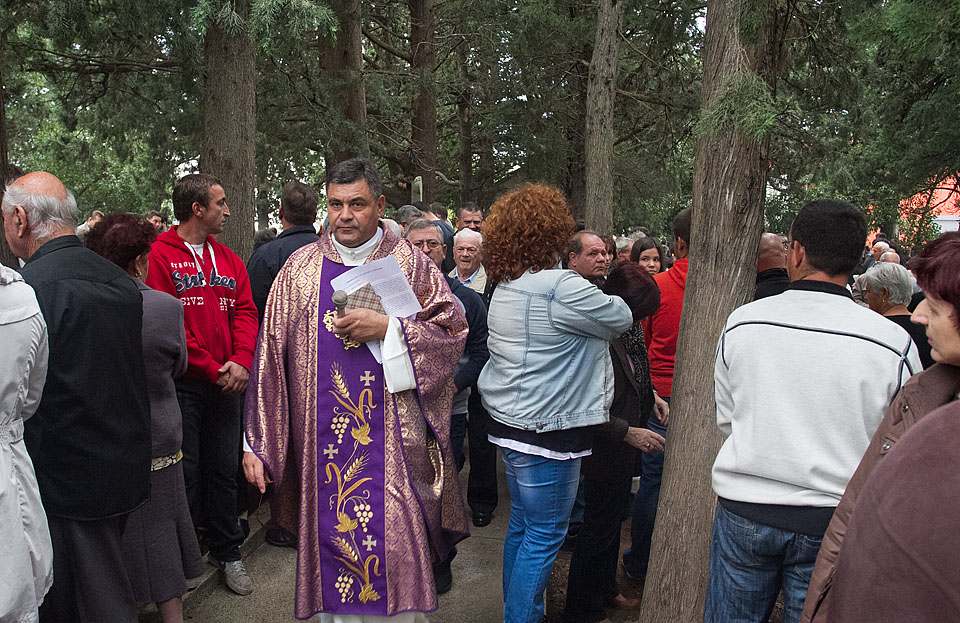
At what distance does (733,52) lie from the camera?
313 cm

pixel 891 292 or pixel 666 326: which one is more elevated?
pixel 891 292

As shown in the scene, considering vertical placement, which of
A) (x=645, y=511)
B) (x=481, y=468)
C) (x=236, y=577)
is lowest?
(x=236, y=577)

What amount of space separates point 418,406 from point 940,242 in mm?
2229

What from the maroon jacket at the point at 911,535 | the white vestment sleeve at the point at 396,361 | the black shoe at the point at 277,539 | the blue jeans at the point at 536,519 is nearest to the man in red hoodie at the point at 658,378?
the blue jeans at the point at 536,519

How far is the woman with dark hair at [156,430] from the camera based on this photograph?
3434 mm

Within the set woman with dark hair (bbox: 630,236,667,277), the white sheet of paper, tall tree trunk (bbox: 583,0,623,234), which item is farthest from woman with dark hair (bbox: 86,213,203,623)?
tall tree trunk (bbox: 583,0,623,234)

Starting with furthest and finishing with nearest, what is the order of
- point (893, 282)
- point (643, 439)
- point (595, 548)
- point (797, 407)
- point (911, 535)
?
1. point (893, 282)
2. point (595, 548)
3. point (643, 439)
4. point (797, 407)
5. point (911, 535)

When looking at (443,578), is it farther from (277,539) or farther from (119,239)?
(119,239)

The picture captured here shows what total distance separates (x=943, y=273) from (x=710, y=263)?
1.74 metres

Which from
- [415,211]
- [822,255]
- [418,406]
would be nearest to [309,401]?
[418,406]

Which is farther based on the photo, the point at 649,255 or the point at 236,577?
the point at 649,255

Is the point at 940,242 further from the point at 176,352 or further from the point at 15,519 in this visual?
the point at 176,352

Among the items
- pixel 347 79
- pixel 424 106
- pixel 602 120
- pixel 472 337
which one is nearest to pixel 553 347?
pixel 472 337

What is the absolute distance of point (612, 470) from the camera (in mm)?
3799
